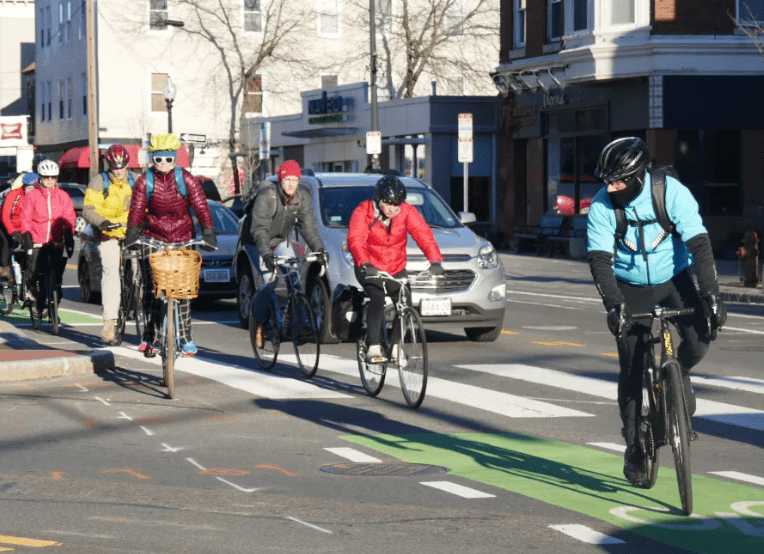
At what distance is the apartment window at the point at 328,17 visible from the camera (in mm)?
62562

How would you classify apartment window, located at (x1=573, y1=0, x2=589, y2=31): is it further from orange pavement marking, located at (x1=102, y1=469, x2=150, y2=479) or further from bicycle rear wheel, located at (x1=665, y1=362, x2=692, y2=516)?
bicycle rear wheel, located at (x1=665, y1=362, x2=692, y2=516)

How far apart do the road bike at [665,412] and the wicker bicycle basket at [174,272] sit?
15.7 ft

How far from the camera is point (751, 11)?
3278cm

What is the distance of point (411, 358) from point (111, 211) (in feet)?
17.0

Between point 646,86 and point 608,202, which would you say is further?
point 646,86

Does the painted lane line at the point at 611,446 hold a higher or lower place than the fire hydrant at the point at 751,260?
lower

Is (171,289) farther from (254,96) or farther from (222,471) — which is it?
(254,96)

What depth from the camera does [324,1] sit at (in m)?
62.8

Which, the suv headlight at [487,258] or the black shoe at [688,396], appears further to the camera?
the suv headlight at [487,258]

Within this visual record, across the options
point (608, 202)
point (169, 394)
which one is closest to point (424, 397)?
point (169, 394)

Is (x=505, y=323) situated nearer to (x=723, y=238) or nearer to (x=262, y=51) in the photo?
(x=723, y=238)

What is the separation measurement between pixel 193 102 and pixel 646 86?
106 ft

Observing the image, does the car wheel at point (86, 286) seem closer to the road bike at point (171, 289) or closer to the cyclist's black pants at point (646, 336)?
the road bike at point (171, 289)

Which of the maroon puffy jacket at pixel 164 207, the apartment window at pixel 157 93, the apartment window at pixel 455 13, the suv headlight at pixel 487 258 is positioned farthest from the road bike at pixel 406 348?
the apartment window at pixel 157 93
